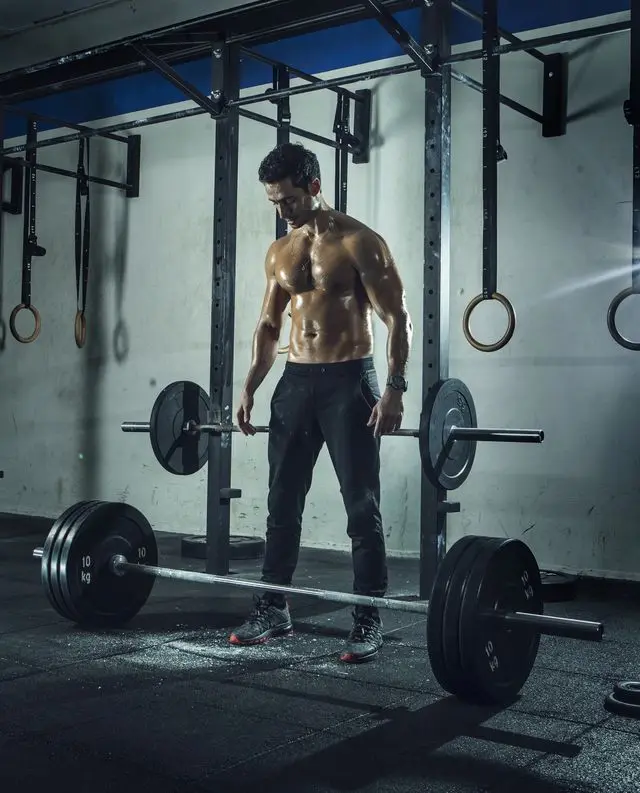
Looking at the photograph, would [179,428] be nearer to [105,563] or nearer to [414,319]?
[105,563]

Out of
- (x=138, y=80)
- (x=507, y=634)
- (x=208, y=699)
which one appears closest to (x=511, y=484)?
(x=507, y=634)

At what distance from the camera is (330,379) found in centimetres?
317

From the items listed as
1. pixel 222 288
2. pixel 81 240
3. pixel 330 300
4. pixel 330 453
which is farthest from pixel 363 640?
pixel 81 240

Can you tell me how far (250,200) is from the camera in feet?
18.5

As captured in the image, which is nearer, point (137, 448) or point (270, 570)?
point (270, 570)

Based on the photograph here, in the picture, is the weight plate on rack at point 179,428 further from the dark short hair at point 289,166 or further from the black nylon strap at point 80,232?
the black nylon strap at point 80,232

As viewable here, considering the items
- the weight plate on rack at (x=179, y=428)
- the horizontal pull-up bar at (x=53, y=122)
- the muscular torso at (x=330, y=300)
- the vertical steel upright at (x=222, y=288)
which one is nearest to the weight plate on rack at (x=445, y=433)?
the muscular torso at (x=330, y=300)

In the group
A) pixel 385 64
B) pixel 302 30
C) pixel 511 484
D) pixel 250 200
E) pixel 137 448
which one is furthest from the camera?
pixel 137 448

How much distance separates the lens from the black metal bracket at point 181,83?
416 cm

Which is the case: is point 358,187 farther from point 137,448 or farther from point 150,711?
point 150,711

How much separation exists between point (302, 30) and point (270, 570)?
7.91 ft

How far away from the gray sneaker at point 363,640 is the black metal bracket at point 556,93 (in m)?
2.66

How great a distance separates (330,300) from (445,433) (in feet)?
1.92

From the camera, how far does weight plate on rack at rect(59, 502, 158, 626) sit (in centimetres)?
332
